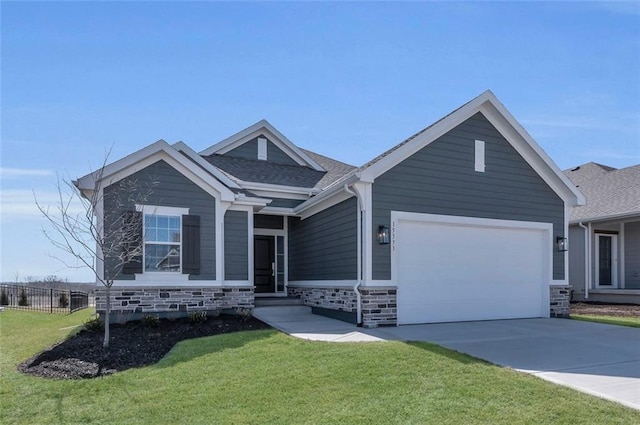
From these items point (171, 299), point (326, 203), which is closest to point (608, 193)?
point (326, 203)

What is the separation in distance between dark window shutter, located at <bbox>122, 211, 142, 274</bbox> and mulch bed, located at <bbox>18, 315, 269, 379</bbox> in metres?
1.23

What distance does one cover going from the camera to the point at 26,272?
23312mm

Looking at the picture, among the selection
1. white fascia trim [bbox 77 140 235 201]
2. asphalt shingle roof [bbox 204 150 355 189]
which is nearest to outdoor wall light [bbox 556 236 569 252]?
asphalt shingle roof [bbox 204 150 355 189]

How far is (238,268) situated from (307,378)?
20.4ft

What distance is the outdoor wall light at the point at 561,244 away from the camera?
1218 centimetres

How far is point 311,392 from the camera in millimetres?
5465

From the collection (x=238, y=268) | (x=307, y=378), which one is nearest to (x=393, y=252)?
(x=238, y=268)

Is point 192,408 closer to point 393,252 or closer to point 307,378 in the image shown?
point 307,378

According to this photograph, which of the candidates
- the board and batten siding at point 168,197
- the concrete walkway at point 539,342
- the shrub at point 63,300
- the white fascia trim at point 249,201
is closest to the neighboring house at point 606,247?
the concrete walkway at point 539,342

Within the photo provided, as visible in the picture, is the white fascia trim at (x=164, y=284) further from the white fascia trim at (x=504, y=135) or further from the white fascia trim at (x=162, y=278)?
the white fascia trim at (x=504, y=135)

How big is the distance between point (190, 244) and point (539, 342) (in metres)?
7.86

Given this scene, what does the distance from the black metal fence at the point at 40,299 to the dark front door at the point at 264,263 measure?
7314 millimetres

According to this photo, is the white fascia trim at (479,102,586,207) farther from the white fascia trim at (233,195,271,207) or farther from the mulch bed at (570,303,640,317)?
the white fascia trim at (233,195,271,207)

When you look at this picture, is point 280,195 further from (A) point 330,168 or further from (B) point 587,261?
(B) point 587,261
